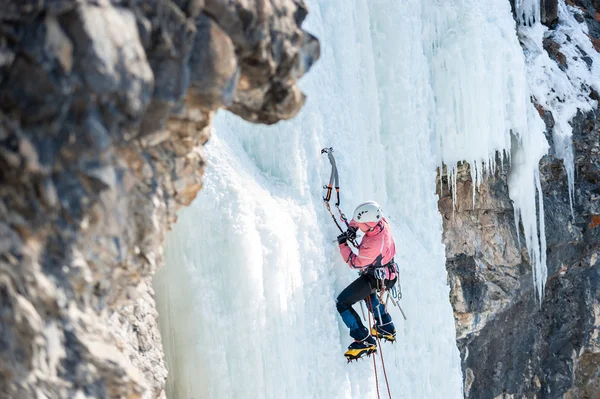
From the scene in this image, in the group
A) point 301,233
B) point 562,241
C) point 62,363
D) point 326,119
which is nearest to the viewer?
point 62,363

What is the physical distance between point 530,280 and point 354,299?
16.2 feet

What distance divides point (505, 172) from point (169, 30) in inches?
262

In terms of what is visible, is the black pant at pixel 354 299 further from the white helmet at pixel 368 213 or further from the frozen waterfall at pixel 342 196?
the white helmet at pixel 368 213

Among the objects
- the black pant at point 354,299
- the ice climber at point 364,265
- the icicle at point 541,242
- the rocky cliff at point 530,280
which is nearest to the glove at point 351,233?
the ice climber at point 364,265

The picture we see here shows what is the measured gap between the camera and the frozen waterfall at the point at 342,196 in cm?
391

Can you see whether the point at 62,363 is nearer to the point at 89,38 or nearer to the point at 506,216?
the point at 89,38

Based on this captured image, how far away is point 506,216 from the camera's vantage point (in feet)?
28.3

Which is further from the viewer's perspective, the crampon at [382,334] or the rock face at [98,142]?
the crampon at [382,334]

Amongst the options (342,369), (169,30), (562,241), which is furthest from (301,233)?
(562,241)

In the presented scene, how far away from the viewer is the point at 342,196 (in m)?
4.89

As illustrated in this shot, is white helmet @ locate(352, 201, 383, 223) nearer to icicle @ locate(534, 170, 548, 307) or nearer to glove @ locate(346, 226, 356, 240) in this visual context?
glove @ locate(346, 226, 356, 240)

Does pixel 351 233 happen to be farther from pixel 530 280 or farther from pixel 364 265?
pixel 530 280

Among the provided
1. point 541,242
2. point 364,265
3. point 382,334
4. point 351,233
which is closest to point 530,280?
point 541,242

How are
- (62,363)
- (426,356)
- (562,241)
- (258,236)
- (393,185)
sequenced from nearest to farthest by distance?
(62,363) < (258,236) < (426,356) < (393,185) < (562,241)
